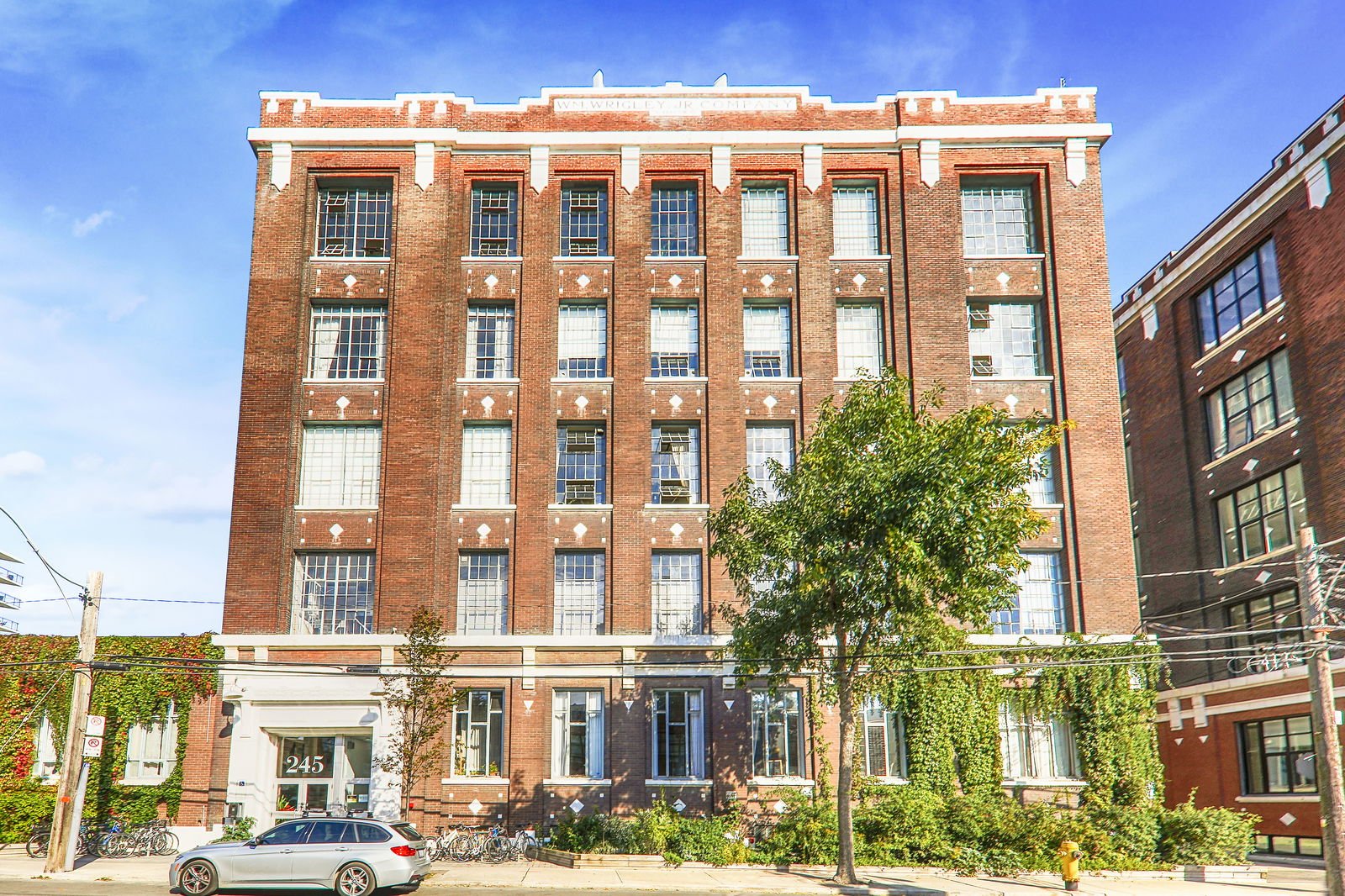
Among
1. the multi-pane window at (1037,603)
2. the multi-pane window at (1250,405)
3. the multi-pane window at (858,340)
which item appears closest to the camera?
the multi-pane window at (1037,603)

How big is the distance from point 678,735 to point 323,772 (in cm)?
1031

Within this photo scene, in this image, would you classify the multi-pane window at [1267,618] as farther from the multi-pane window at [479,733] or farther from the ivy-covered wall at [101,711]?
the ivy-covered wall at [101,711]

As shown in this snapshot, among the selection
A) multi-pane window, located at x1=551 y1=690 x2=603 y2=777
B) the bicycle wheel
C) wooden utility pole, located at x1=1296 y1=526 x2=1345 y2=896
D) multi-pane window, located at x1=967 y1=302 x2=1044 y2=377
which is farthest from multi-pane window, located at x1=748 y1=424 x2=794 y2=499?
the bicycle wheel

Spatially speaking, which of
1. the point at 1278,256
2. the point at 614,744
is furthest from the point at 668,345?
the point at 1278,256

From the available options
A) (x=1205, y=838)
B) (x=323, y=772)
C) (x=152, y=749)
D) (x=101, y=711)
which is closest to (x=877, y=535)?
(x=1205, y=838)

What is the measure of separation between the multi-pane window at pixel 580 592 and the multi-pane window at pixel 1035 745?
1228 cm

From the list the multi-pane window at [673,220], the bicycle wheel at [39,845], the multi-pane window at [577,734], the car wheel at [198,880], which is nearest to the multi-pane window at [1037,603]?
the multi-pane window at [577,734]

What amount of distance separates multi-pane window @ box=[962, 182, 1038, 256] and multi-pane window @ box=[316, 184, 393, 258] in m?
18.8

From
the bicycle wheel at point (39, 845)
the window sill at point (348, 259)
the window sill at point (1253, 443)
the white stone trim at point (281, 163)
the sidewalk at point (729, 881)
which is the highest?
the white stone trim at point (281, 163)

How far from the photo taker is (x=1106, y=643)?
107 feet

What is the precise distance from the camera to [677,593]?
113 ft

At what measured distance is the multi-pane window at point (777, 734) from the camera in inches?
1297

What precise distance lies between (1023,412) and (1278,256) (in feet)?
35.3

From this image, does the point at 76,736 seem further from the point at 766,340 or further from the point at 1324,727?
the point at 1324,727
